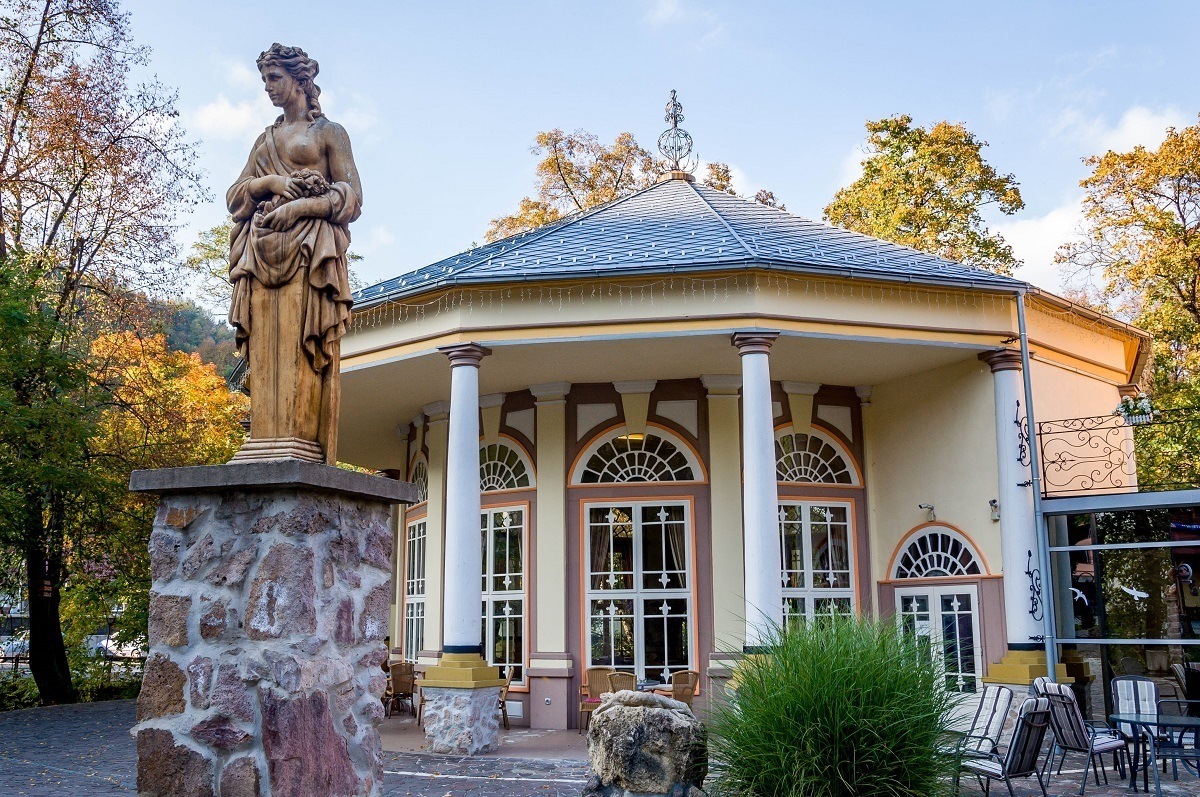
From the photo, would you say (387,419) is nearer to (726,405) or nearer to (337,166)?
(726,405)

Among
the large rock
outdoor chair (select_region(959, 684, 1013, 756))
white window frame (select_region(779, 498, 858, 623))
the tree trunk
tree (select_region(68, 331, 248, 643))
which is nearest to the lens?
the large rock

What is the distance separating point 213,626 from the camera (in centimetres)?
416

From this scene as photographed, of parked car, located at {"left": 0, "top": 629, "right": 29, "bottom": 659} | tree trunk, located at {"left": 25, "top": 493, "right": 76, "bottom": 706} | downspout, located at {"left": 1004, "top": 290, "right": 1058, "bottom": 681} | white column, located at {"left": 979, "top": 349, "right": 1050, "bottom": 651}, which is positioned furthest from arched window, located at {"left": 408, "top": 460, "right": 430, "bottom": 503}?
parked car, located at {"left": 0, "top": 629, "right": 29, "bottom": 659}

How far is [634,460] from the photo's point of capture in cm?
1312

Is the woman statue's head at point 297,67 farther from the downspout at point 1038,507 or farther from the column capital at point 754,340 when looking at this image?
the downspout at point 1038,507

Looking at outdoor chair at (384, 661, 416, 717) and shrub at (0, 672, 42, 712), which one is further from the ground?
outdoor chair at (384, 661, 416, 717)

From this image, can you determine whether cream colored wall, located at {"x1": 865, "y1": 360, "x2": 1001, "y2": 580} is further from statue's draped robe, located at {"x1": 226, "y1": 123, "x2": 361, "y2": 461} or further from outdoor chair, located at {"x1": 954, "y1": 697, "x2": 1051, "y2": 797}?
statue's draped robe, located at {"x1": 226, "y1": 123, "x2": 361, "y2": 461}

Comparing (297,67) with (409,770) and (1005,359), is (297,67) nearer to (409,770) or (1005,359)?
(409,770)

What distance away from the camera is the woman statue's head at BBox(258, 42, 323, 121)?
15.8 feet

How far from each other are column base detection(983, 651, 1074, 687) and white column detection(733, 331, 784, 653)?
2.58 metres

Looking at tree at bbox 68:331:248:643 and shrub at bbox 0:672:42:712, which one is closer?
tree at bbox 68:331:248:643

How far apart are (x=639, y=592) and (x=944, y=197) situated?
1482cm

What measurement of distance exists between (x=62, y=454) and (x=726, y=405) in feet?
28.9

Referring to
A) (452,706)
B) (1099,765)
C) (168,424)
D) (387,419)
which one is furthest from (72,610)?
(1099,765)
